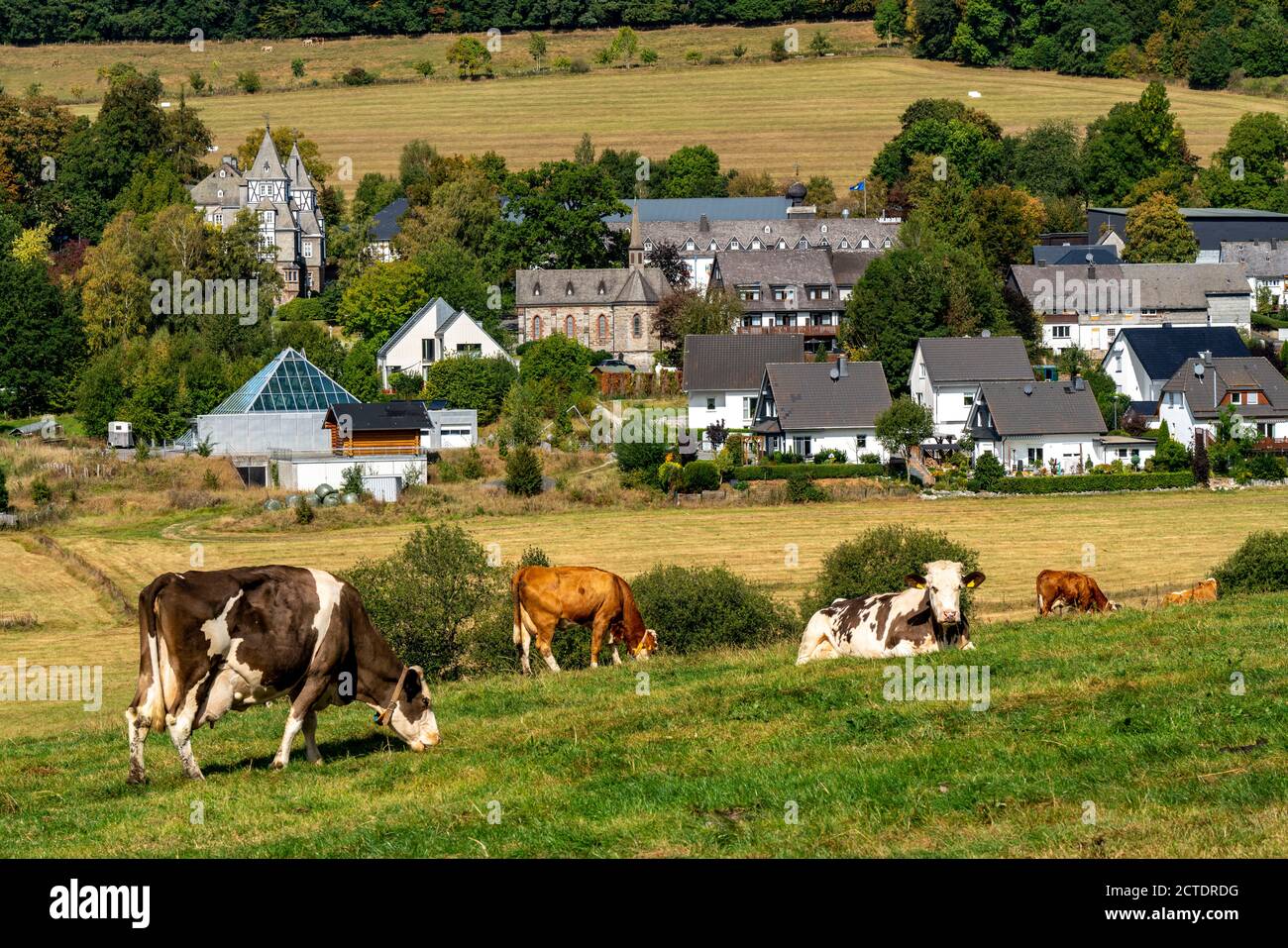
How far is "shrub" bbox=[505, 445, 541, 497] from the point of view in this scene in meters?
72.6

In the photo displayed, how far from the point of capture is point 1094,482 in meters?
76.6

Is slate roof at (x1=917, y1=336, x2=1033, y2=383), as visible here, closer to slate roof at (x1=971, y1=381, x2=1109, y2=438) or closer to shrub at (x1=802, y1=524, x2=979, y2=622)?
slate roof at (x1=971, y1=381, x2=1109, y2=438)

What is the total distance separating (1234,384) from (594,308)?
44313 millimetres

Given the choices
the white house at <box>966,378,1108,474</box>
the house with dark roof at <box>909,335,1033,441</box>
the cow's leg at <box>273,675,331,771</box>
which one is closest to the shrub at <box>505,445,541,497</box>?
the white house at <box>966,378,1108,474</box>

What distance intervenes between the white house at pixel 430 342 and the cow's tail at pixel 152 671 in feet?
285

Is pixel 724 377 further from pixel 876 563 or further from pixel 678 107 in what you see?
pixel 678 107

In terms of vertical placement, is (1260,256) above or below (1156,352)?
above

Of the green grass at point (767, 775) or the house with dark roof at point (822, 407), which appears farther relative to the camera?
the house with dark roof at point (822, 407)

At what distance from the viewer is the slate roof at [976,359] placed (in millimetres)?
93125

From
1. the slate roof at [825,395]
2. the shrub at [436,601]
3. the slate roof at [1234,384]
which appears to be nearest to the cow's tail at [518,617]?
the shrub at [436,601]

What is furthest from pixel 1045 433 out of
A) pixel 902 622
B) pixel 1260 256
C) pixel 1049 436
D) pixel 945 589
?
pixel 945 589

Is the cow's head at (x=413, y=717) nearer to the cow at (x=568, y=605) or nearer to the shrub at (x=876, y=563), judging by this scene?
the cow at (x=568, y=605)

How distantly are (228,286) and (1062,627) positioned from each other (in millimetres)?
94839

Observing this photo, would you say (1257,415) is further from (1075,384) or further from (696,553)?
(696,553)
